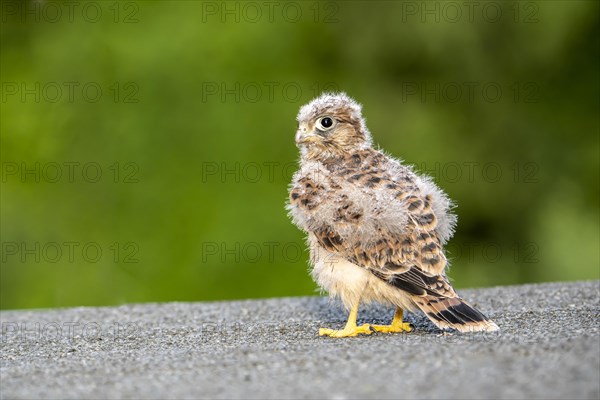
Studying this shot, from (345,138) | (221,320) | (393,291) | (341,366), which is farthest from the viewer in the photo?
(221,320)

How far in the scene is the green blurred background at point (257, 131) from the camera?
12453 millimetres

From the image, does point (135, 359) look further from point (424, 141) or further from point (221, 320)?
point (424, 141)

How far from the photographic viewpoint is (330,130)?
6.71m

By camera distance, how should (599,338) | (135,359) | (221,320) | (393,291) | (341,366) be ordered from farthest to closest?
(221,320) < (393,291) < (135,359) < (599,338) < (341,366)

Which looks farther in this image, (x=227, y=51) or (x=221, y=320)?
(x=227, y=51)

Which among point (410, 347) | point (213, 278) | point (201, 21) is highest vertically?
point (201, 21)

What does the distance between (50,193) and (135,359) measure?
7.85 meters

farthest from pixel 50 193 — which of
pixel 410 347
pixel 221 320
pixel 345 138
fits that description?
pixel 410 347

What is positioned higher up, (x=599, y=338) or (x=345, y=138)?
(x=345, y=138)

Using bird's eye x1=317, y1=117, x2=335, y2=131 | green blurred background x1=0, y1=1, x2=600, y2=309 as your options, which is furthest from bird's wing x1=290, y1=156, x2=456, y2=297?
green blurred background x1=0, y1=1, x2=600, y2=309

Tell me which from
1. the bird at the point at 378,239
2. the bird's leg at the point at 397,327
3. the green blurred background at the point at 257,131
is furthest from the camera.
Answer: the green blurred background at the point at 257,131

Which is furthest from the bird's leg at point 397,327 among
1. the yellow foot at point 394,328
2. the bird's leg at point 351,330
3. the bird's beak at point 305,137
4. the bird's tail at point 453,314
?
the bird's beak at point 305,137

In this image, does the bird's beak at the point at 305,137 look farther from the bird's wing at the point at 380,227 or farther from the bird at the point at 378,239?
the bird's wing at the point at 380,227

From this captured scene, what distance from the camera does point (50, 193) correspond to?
41.9 ft
